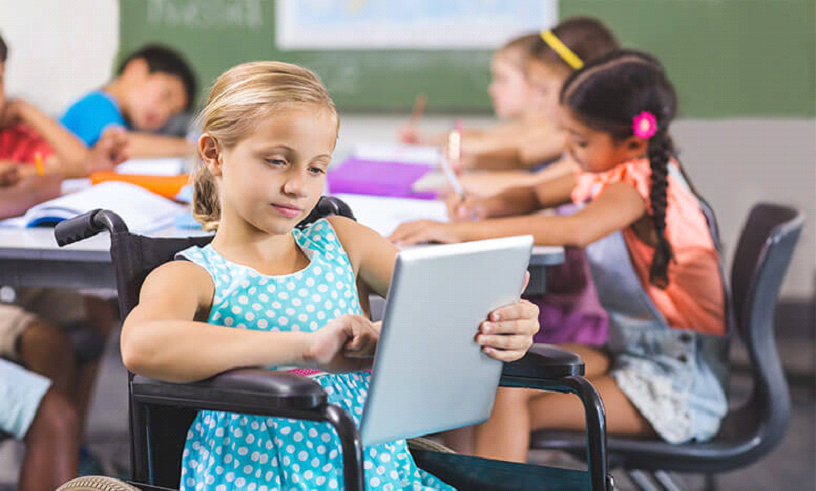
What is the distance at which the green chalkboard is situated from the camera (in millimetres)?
3746

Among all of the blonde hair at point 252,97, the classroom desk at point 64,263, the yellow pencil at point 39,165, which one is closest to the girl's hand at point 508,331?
the blonde hair at point 252,97

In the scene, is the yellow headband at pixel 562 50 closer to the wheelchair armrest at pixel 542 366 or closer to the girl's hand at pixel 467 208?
the girl's hand at pixel 467 208

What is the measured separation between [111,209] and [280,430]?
2.12ft

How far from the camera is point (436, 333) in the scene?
960 mm

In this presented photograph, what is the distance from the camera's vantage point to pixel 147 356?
3.14ft

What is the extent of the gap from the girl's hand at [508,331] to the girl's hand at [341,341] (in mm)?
116

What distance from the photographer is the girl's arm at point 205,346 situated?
952mm

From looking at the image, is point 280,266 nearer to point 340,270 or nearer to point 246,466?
point 340,270

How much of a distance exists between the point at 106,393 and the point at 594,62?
2.09 metres

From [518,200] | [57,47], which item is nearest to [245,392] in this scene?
[518,200]

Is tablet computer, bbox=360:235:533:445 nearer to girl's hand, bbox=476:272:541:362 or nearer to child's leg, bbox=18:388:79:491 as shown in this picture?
girl's hand, bbox=476:272:541:362

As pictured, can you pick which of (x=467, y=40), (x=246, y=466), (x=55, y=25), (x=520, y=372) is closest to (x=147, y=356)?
(x=246, y=466)

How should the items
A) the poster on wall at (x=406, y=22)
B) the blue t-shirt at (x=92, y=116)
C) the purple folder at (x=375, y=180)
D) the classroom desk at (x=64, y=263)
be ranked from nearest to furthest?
the classroom desk at (x=64, y=263), the purple folder at (x=375, y=180), the blue t-shirt at (x=92, y=116), the poster on wall at (x=406, y=22)

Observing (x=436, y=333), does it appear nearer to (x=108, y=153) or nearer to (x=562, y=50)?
(x=108, y=153)
